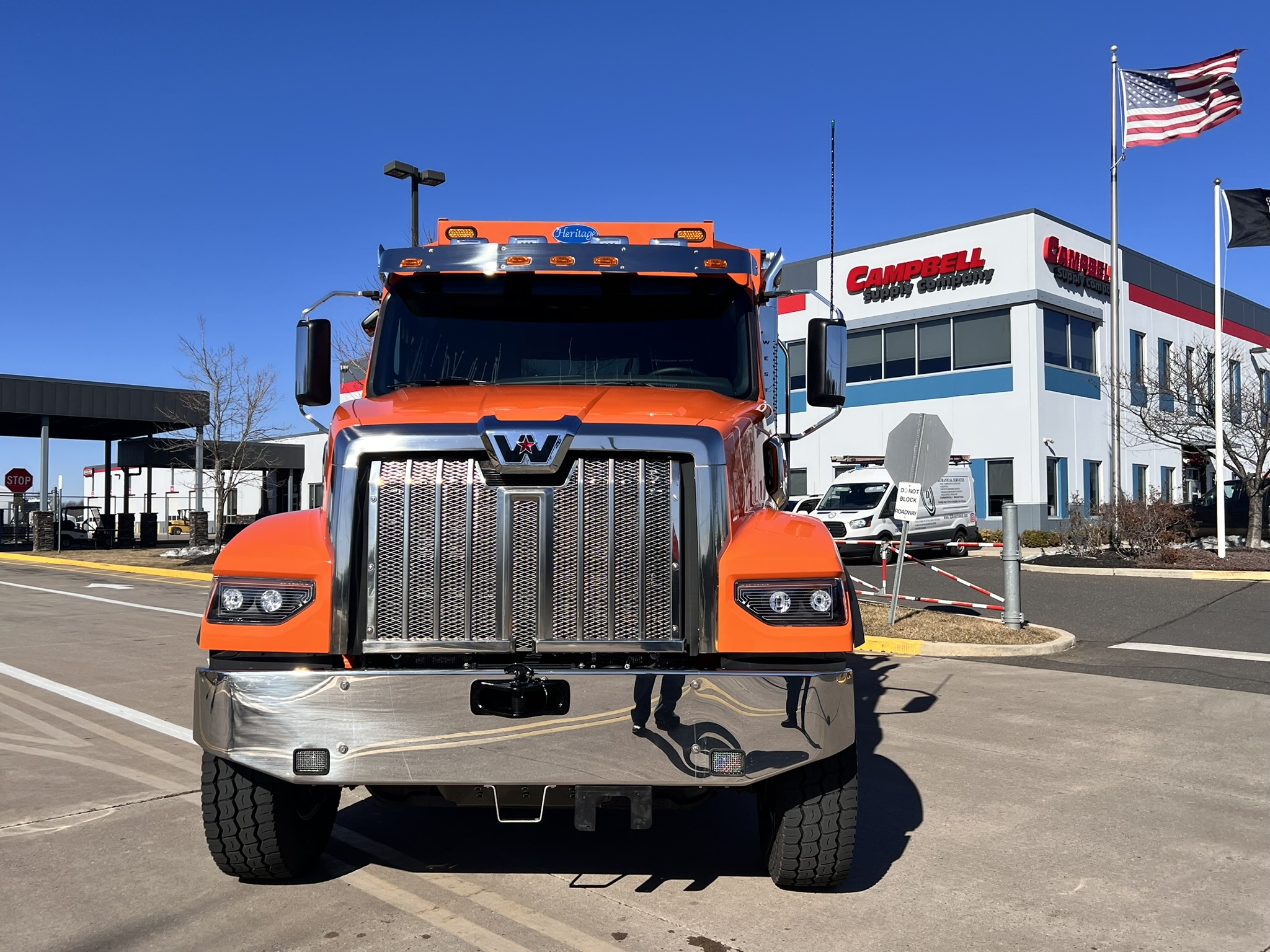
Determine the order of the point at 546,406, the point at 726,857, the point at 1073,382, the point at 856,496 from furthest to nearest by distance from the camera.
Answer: the point at 1073,382, the point at 856,496, the point at 726,857, the point at 546,406

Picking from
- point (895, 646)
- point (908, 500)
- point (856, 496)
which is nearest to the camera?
point (895, 646)

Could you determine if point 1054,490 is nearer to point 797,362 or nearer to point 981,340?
point 981,340

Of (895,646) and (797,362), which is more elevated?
(797,362)

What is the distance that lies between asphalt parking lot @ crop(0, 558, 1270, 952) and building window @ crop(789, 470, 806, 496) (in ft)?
86.3

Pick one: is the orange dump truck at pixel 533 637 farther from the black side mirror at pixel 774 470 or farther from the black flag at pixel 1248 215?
the black flag at pixel 1248 215

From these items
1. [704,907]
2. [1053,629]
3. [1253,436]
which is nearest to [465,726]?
[704,907]

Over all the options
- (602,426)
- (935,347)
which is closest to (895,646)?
(602,426)

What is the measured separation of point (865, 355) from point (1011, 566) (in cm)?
2237

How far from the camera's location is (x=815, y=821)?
407cm

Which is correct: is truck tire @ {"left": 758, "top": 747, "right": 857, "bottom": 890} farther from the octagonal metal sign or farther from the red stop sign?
the red stop sign

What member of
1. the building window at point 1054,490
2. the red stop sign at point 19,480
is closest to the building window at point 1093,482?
the building window at point 1054,490

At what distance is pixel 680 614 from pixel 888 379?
100 feet

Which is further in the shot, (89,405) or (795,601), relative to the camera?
(89,405)

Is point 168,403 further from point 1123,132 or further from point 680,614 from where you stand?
point 680,614
